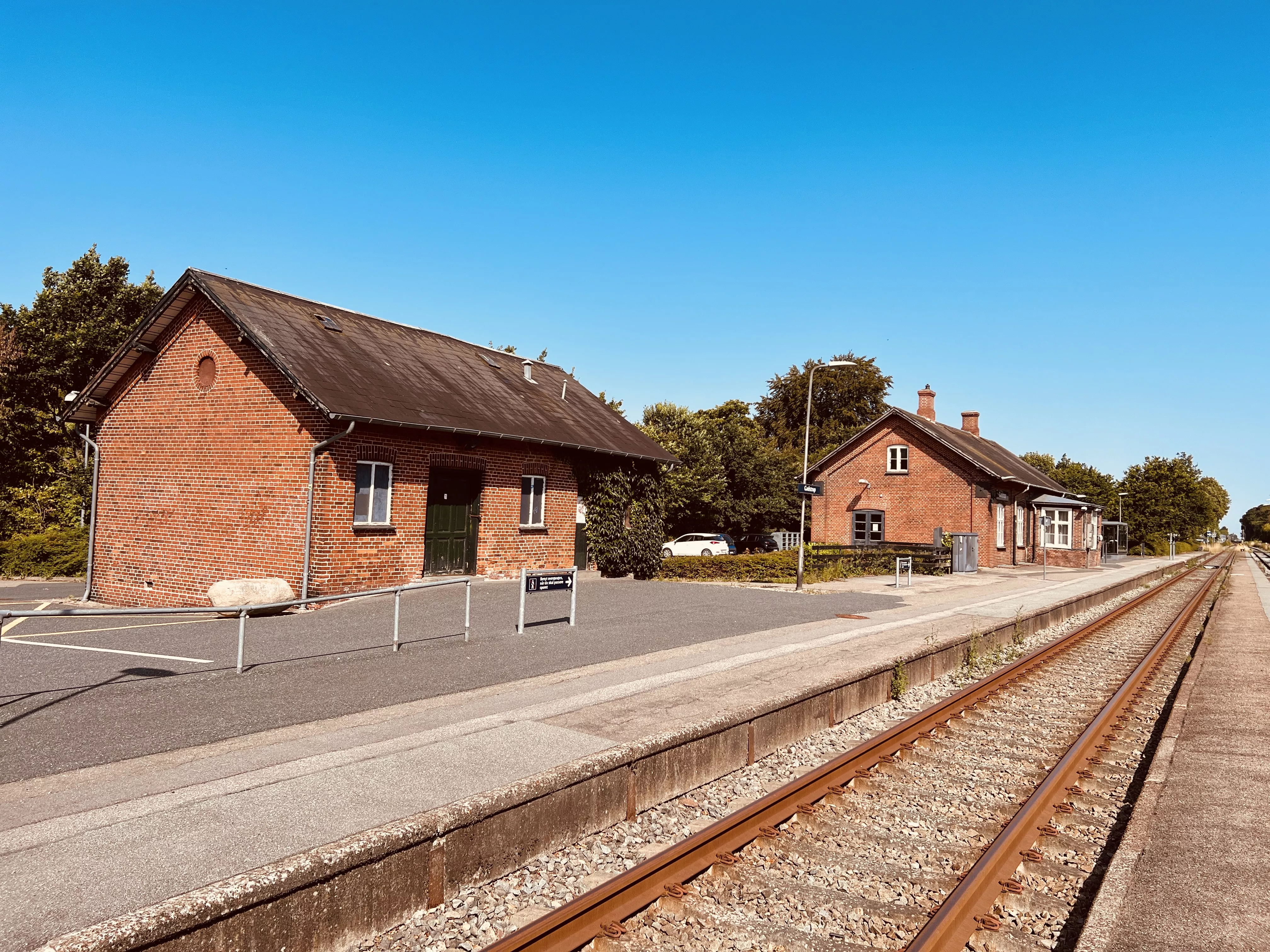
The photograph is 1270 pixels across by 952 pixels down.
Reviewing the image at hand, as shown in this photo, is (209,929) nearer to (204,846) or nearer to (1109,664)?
(204,846)

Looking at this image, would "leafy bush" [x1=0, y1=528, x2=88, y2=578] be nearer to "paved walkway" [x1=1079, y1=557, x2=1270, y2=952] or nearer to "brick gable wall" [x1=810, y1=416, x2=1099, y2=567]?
"paved walkway" [x1=1079, y1=557, x2=1270, y2=952]

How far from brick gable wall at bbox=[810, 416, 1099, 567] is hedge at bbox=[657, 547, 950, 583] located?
37.1ft

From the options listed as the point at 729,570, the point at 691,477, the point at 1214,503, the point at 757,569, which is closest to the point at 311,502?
the point at 729,570

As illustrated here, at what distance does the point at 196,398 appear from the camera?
59.5ft

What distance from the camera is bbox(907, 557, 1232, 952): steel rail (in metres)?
4.21

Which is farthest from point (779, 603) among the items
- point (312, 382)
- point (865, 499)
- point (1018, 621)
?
point (865, 499)

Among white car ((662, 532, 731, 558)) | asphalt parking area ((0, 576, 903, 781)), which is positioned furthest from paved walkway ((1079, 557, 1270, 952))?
white car ((662, 532, 731, 558))

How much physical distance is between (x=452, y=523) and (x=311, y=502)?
12.2 ft

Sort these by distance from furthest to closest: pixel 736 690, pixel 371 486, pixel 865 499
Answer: pixel 865 499, pixel 371 486, pixel 736 690

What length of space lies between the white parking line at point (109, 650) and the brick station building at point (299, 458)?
4623mm

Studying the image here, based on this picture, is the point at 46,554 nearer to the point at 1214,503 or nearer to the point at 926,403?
the point at 926,403

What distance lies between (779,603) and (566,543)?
20.6ft

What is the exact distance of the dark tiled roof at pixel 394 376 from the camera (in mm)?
16750

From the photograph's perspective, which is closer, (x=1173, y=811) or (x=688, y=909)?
(x=688, y=909)
